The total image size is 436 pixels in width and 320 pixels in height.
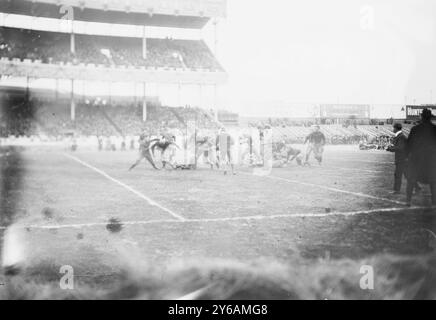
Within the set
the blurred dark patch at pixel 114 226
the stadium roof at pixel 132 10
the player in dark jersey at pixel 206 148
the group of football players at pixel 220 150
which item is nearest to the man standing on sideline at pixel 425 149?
the blurred dark patch at pixel 114 226

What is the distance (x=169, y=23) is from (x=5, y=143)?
57.8 ft

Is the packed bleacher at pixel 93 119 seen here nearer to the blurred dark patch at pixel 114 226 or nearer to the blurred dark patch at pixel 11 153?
the blurred dark patch at pixel 11 153

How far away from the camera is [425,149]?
21.5 feet

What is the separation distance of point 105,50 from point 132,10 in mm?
4986

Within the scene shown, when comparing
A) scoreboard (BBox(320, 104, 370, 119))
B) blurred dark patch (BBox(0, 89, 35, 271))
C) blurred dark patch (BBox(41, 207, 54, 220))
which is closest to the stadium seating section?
blurred dark patch (BBox(0, 89, 35, 271))

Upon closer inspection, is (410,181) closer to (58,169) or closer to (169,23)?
(58,169)

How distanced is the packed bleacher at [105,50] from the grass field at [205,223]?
26436 millimetres

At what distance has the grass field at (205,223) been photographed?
484 cm

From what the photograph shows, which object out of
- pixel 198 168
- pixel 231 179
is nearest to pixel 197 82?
pixel 198 168

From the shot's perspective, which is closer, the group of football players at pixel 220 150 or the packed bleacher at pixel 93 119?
the group of football players at pixel 220 150

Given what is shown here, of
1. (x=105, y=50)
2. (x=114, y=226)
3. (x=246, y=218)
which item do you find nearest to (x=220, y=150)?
(x=246, y=218)

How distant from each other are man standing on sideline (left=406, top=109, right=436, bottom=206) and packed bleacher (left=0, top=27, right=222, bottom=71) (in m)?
31.8

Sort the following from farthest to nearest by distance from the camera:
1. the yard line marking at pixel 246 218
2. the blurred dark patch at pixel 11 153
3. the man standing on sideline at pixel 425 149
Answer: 1. the blurred dark patch at pixel 11 153
2. the man standing on sideline at pixel 425 149
3. the yard line marking at pixel 246 218

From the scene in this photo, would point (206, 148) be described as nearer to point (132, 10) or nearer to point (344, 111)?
point (132, 10)
